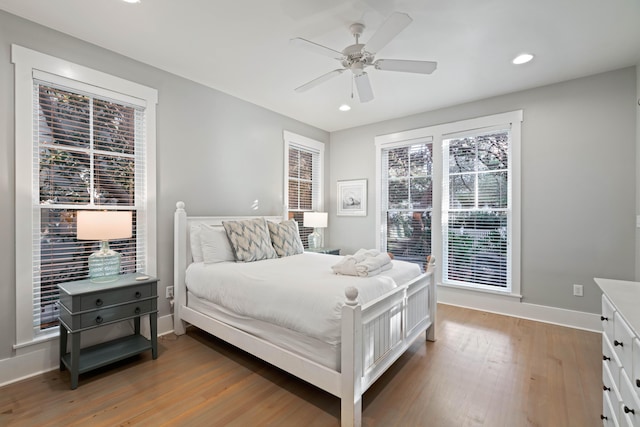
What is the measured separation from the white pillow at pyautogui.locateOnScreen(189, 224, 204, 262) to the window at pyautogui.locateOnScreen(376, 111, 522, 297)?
2.85 m

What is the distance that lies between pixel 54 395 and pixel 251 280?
1.53 metres

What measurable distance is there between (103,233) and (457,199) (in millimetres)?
4038

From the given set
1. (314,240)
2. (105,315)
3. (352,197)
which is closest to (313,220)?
(314,240)

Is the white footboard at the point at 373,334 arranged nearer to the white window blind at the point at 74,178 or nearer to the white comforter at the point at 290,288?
the white comforter at the point at 290,288

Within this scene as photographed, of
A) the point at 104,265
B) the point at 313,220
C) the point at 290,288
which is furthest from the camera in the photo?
the point at 313,220

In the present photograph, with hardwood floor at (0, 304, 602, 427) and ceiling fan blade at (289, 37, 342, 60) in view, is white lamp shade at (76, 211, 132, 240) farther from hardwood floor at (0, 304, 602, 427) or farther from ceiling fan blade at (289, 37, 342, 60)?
ceiling fan blade at (289, 37, 342, 60)

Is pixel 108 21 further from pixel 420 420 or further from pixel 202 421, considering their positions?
pixel 420 420

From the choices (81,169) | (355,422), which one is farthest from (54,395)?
(355,422)

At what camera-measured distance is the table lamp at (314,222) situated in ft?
15.3

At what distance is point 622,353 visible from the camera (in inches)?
48.6

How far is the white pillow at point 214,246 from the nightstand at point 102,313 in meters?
0.53

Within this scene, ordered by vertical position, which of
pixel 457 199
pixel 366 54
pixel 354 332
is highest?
pixel 366 54

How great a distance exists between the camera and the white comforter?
1.77 metres

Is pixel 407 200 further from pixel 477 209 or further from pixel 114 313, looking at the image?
pixel 114 313
